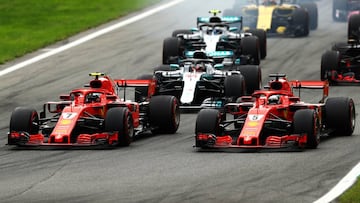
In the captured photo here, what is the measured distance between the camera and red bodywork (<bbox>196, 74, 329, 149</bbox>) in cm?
2667

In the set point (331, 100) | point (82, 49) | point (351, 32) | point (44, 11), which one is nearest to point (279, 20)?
point (351, 32)

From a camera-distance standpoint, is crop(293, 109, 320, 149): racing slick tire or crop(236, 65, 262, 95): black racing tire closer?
crop(293, 109, 320, 149): racing slick tire

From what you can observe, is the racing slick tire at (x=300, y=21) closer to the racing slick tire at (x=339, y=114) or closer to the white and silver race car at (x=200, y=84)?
the white and silver race car at (x=200, y=84)

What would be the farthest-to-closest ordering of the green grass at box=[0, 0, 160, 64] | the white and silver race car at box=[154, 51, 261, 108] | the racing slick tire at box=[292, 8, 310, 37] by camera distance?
the racing slick tire at box=[292, 8, 310, 37], the green grass at box=[0, 0, 160, 64], the white and silver race car at box=[154, 51, 261, 108]

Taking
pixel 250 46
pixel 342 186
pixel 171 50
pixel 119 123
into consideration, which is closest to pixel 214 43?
pixel 250 46

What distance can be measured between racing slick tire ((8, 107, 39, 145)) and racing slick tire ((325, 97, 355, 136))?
256 inches

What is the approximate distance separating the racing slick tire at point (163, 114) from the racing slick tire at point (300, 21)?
842 inches

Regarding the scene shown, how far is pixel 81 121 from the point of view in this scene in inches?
1115

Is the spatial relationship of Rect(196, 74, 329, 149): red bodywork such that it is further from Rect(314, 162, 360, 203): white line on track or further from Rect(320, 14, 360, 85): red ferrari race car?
Rect(320, 14, 360, 85): red ferrari race car

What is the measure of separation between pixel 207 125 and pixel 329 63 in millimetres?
13573

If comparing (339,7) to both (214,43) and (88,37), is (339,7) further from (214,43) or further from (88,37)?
(214,43)

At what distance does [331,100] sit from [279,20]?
23.0 m

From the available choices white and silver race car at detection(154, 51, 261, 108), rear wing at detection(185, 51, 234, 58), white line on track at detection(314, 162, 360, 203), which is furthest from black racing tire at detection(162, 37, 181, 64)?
white line on track at detection(314, 162, 360, 203)

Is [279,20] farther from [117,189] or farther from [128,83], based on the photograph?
[117,189]
